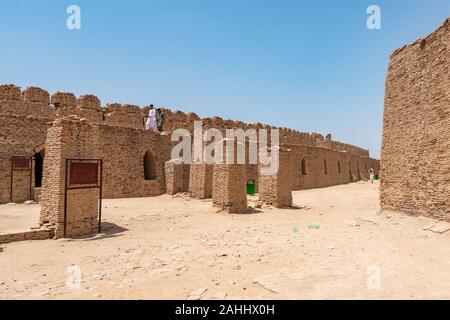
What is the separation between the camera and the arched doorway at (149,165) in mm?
20750

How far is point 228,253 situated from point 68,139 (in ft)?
20.1

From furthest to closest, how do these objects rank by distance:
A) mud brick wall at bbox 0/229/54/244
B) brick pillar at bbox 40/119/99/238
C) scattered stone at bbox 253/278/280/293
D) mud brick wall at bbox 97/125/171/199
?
mud brick wall at bbox 97/125/171/199, brick pillar at bbox 40/119/99/238, mud brick wall at bbox 0/229/54/244, scattered stone at bbox 253/278/280/293

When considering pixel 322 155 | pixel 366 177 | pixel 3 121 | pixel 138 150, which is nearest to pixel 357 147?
pixel 366 177

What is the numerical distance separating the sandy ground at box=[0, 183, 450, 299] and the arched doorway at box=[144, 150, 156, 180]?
998cm

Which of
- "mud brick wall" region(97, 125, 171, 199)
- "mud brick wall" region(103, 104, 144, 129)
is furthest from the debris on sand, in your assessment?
"mud brick wall" region(103, 104, 144, 129)

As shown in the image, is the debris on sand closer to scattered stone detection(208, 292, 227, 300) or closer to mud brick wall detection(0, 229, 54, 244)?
scattered stone detection(208, 292, 227, 300)

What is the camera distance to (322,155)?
101ft

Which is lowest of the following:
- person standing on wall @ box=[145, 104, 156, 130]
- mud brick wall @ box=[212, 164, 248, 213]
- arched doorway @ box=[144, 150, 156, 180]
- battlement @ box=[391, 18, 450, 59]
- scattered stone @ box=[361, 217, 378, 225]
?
scattered stone @ box=[361, 217, 378, 225]

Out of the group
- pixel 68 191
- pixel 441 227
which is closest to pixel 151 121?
pixel 68 191

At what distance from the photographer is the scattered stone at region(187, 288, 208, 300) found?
4462mm

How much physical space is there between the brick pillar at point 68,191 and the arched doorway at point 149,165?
10.9m

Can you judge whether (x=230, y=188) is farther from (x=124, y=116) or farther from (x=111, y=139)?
(x=124, y=116)

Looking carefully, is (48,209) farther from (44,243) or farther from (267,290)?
(267,290)

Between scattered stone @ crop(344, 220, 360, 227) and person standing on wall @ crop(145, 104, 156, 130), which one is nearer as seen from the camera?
scattered stone @ crop(344, 220, 360, 227)
